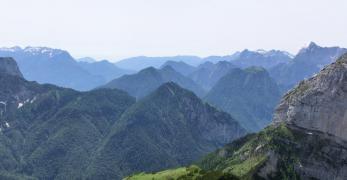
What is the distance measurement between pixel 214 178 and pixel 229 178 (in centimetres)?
987

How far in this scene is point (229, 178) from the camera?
17212 cm

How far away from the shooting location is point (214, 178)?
181 m
